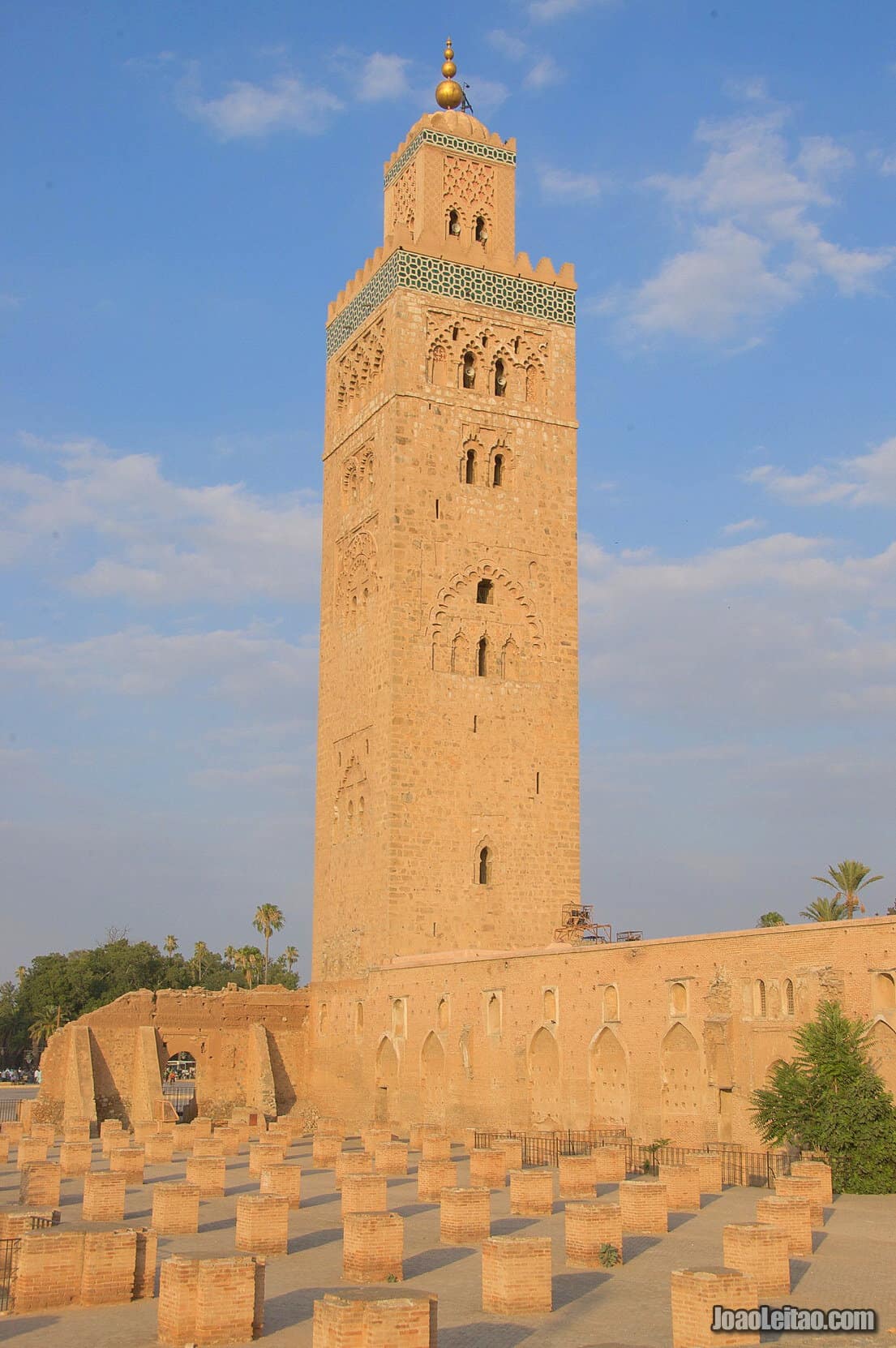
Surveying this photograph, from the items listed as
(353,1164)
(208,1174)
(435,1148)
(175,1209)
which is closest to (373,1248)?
(175,1209)

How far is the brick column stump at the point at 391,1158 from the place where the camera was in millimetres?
18500

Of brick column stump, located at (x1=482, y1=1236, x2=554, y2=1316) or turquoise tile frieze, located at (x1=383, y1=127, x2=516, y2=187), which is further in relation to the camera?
turquoise tile frieze, located at (x1=383, y1=127, x2=516, y2=187)

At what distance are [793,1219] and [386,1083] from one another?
48.3ft

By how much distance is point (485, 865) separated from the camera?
27453mm

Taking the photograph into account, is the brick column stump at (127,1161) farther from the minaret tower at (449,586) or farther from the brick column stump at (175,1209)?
the minaret tower at (449,586)

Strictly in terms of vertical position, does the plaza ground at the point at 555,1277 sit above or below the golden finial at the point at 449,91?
below

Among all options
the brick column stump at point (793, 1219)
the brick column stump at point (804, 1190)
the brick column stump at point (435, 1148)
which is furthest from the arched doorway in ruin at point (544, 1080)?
the brick column stump at point (793, 1219)

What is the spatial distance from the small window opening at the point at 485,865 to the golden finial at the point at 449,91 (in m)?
16.6

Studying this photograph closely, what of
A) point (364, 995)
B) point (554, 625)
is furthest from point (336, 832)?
point (554, 625)

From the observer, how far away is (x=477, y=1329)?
9664 millimetres

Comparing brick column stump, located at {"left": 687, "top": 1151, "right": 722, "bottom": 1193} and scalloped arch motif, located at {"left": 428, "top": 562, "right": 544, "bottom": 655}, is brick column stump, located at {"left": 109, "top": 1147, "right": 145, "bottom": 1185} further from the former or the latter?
scalloped arch motif, located at {"left": 428, "top": 562, "right": 544, "bottom": 655}

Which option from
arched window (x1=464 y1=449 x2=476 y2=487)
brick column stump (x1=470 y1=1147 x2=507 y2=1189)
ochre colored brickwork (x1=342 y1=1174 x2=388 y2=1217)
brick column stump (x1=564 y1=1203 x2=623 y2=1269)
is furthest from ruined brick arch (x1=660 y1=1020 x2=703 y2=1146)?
arched window (x1=464 y1=449 x2=476 y2=487)

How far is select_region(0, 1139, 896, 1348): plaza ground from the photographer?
31.2ft

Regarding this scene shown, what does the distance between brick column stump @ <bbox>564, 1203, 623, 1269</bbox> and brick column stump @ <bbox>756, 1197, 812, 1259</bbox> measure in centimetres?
133
